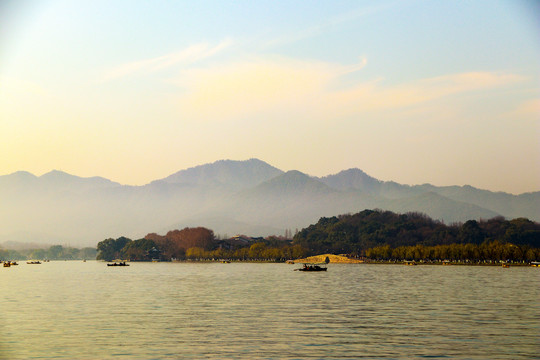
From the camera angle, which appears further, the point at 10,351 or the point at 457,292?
the point at 457,292

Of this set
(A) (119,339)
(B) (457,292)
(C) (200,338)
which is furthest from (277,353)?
(B) (457,292)

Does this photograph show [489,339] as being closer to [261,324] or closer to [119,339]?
[261,324]

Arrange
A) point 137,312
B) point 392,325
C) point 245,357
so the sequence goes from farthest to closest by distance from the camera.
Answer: point 137,312
point 392,325
point 245,357

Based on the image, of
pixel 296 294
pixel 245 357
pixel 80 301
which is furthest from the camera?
pixel 296 294

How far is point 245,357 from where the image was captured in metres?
46.3

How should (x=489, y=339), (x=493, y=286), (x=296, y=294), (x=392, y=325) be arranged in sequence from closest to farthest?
(x=489, y=339)
(x=392, y=325)
(x=296, y=294)
(x=493, y=286)

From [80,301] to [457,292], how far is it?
5631cm

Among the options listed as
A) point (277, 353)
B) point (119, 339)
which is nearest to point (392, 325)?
point (277, 353)

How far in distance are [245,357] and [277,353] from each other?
261 cm

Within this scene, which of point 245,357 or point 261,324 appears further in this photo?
point 261,324

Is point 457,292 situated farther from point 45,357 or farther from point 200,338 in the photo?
point 45,357

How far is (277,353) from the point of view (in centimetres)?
4762

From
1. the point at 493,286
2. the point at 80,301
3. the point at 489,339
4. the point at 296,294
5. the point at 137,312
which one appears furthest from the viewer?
the point at 493,286

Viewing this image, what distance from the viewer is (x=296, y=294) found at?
326ft
